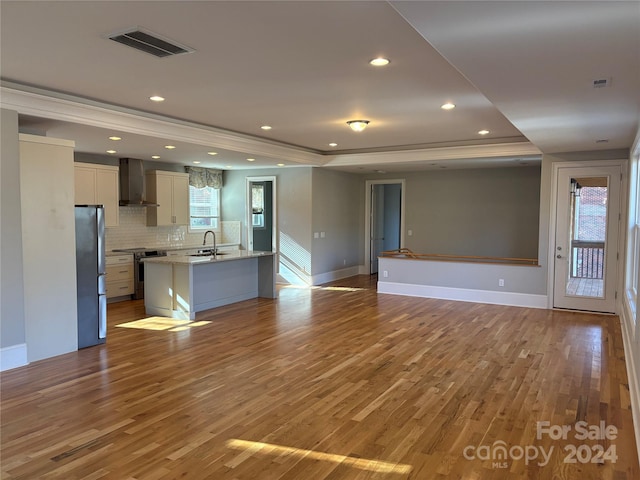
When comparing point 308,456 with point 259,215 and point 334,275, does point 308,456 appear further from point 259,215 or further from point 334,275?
point 259,215

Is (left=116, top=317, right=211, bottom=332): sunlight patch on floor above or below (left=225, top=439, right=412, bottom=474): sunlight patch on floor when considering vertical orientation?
above

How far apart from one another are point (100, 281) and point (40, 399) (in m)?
1.78

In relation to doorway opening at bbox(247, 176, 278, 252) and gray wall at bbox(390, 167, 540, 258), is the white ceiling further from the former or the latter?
doorway opening at bbox(247, 176, 278, 252)

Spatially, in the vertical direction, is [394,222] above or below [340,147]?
below

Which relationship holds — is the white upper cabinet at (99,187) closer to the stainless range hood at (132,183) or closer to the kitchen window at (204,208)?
the stainless range hood at (132,183)

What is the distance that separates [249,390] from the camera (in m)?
3.81

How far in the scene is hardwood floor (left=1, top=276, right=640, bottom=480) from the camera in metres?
2.70

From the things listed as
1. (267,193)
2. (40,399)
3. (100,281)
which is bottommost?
(40,399)

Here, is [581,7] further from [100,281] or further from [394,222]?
[394,222]

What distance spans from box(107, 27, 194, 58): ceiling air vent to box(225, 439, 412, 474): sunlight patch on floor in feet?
8.89

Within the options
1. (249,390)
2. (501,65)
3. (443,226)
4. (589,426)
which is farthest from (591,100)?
(443,226)

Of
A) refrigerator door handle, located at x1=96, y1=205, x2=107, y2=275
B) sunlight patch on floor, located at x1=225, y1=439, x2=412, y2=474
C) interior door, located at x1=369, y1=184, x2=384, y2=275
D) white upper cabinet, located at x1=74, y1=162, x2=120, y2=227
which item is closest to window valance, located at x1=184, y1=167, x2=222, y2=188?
white upper cabinet, located at x1=74, y1=162, x2=120, y2=227

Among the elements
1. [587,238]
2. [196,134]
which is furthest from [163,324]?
[587,238]

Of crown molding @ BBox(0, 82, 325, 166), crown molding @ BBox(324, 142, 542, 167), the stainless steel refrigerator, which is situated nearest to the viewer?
crown molding @ BBox(0, 82, 325, 166)
